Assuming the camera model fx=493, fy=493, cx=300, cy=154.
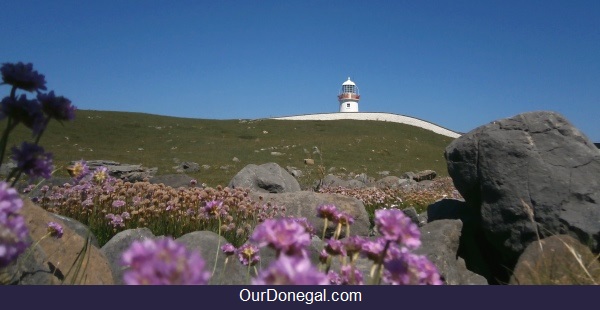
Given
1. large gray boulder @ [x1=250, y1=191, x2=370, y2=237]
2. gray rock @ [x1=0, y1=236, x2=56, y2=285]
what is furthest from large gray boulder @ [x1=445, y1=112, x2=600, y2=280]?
gray rock @ [x1=0, y1=236, x2=56, y2=285]

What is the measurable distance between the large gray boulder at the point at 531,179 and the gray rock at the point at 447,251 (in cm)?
66

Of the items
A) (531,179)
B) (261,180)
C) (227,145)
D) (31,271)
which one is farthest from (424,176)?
(31,271)

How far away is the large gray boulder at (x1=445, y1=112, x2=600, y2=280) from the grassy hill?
1648cm

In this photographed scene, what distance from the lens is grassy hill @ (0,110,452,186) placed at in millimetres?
35125

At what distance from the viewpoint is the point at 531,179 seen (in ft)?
25.3

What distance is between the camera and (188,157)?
1476 inches

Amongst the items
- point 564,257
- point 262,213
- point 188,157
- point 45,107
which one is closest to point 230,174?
point 188,157

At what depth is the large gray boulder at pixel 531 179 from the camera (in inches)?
291

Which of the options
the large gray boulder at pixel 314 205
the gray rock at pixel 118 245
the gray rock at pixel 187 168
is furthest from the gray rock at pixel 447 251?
the gray rock at pixel 187 168

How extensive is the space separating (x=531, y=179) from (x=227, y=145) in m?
39.7

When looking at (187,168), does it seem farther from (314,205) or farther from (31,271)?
(31,271)

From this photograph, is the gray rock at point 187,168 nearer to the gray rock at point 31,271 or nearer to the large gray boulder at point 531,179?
the large gray boulder at point 531,179

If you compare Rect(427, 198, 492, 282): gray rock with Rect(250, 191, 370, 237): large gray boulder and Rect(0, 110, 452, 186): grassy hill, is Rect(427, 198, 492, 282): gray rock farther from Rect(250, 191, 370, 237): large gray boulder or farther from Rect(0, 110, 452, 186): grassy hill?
Rect(0, 110, 452, 186): grassy hill
